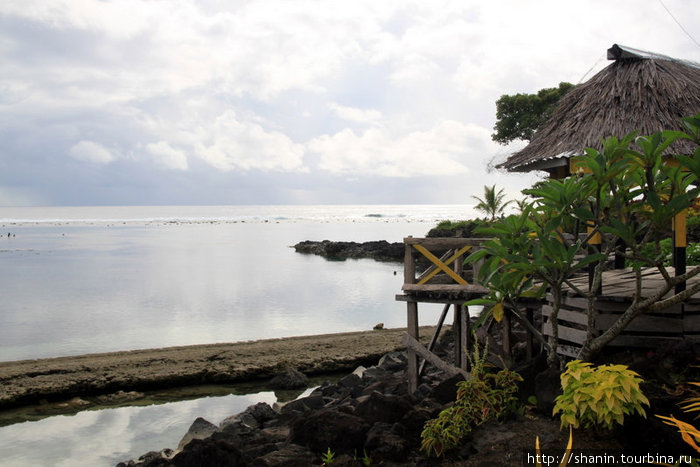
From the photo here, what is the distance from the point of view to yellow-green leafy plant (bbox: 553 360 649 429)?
4391 millimetres

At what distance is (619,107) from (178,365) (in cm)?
1061

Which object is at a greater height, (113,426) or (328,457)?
(328,457)

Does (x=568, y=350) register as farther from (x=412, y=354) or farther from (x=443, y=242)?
(x=412, y=354)

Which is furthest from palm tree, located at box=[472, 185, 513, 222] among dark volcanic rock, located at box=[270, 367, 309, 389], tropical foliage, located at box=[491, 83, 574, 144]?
dark volcanic rock, located at box=[270, 367, 309, 389]

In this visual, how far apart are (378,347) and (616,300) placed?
9.09 meters

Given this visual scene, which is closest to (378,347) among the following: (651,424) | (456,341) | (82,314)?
(456,341)

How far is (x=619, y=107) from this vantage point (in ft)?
24.5

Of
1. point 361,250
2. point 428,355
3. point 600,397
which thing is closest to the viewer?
point 600,397

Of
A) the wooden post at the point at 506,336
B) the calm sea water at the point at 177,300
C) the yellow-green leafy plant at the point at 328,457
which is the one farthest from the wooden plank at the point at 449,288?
the calm sea water at the point at 177,300

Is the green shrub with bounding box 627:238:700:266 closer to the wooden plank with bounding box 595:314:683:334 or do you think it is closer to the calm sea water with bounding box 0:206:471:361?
the wooden plank with bounding box 595:314:683:334

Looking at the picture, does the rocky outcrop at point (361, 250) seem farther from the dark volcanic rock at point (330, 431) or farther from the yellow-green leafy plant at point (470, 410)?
the yellow-green leafy plant at point (470, 410)

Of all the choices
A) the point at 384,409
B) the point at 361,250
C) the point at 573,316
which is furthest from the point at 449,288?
the point at 361,250

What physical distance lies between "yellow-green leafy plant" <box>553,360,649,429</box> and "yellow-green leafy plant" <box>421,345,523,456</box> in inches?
31.8

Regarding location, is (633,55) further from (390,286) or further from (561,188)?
(390,286)
